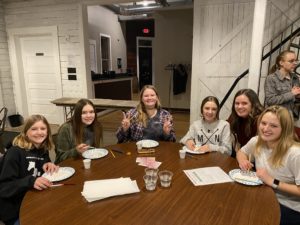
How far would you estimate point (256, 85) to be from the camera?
9.79ft

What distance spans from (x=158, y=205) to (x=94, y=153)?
2.69 feet

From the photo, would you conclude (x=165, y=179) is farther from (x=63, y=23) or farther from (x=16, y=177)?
(x=63, y=23)

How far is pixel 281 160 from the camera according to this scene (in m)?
1.46

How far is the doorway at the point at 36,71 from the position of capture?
538 centimetres

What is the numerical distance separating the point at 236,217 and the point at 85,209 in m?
0.70

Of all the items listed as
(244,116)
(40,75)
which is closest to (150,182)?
(244,116)

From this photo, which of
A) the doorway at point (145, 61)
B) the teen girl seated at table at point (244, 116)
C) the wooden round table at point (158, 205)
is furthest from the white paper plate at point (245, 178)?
the doorway at point (145, 61)

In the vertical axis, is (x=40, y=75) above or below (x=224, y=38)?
below

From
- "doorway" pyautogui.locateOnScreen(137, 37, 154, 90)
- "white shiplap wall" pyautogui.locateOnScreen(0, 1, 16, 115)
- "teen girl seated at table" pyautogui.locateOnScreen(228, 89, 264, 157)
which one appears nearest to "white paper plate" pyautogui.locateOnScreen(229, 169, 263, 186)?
"teen girl seated at table" pyautogui.locateOnScreen(228, 89, 264, 157)

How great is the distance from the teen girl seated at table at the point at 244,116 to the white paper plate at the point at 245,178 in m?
0.77

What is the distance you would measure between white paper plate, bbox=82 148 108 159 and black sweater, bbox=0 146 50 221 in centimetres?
31

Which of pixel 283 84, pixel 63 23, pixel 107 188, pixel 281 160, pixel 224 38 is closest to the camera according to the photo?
pixel 107 188

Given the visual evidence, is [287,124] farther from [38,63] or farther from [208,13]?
[38,63]

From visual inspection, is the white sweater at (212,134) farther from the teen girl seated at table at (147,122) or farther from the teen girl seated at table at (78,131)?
the teen girl seated at table at (78,131)
